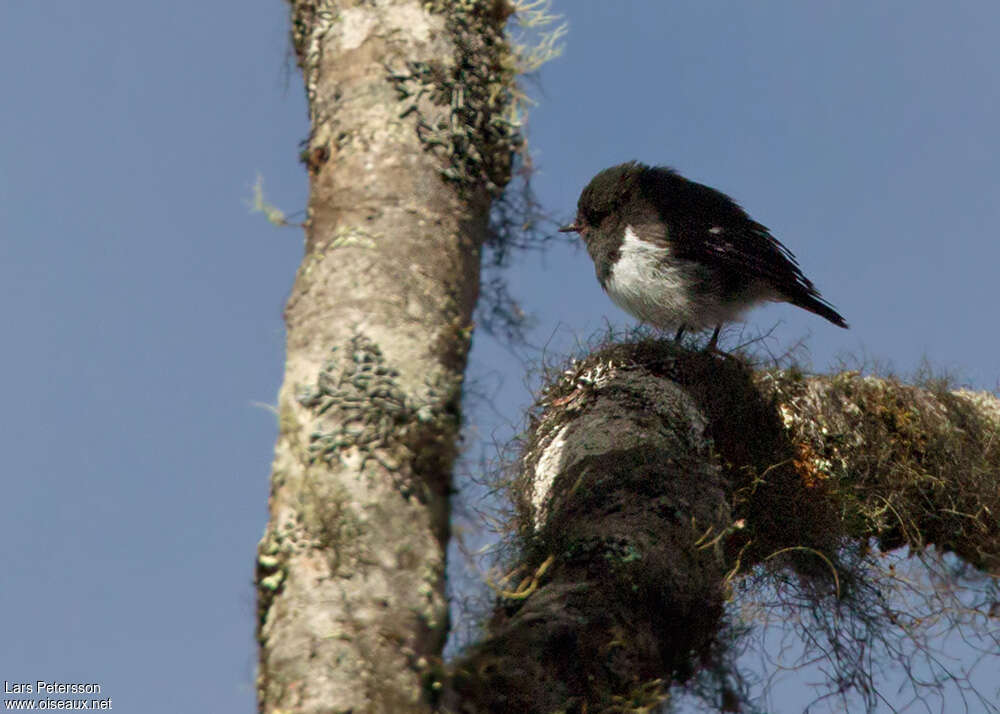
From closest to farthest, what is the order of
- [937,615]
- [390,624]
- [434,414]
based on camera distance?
[390,624]
[434,414]
[937,615]

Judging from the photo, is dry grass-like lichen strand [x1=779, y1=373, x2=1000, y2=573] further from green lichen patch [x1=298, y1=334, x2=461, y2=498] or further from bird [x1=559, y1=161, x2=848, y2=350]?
green lichen patch [x1=298, y1=334, x2=461, y2=498]

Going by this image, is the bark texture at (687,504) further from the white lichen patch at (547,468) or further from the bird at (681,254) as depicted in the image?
the bird at (681,254)

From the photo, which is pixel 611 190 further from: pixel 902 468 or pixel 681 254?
pixel 902 468

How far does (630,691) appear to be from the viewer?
10.1ft

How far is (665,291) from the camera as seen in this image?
5621 mm

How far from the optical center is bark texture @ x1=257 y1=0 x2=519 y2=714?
2.26m

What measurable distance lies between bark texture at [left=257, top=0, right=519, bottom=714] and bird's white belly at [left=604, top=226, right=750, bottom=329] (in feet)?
8.97

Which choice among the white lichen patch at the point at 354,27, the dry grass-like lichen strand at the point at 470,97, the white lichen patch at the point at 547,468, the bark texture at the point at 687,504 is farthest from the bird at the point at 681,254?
the white lichen patch at the point at 354,27

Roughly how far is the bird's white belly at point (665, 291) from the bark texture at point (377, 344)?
8.97 feet

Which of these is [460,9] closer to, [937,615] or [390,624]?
[390,624]

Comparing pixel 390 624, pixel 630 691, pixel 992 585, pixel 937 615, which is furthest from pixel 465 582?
pixel 992 585

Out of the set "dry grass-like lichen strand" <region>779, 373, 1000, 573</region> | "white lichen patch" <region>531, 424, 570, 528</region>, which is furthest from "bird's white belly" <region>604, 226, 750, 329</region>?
"white lichen patch" <region>531, 424, 570, 528</region>

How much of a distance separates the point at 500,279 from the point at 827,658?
237cm

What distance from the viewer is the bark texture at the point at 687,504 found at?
10.2 feet
